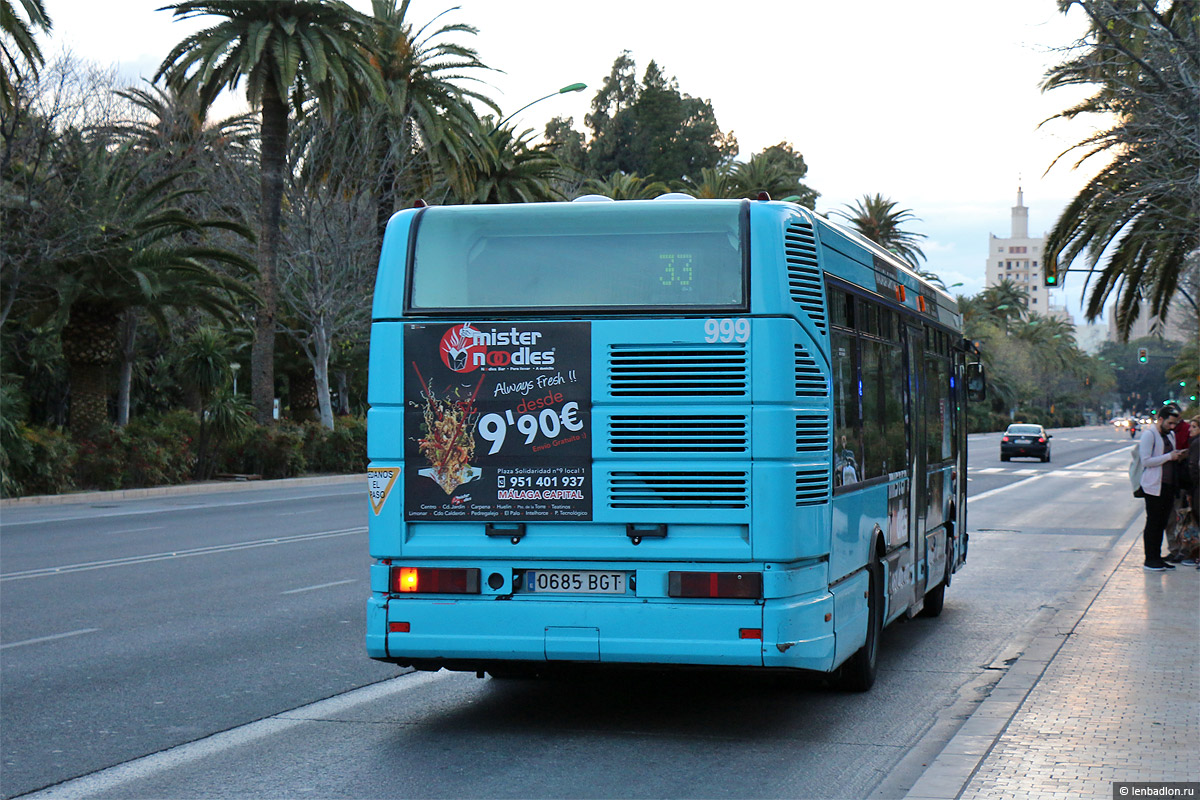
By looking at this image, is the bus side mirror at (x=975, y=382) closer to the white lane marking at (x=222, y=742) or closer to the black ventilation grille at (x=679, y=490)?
the white lane marking at (x=222, y=742)

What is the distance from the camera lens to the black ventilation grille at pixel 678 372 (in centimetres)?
670

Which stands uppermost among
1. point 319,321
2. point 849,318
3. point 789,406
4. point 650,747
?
point 319,321

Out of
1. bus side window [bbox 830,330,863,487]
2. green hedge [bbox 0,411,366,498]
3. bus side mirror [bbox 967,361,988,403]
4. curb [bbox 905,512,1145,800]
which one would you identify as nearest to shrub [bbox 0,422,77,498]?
green hedge [bbox 0,411,366,498]

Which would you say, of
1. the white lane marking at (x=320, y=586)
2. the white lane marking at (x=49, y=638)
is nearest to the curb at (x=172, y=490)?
the white lane marking at (x=320, y=586)

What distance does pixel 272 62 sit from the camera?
104 ft

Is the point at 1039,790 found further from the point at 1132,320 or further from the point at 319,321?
the point at 319,321

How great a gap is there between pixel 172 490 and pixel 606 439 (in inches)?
978

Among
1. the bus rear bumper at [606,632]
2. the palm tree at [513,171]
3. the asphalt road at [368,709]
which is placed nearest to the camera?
the asphalt road at [368,709]

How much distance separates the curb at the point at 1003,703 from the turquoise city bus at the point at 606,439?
2.57 feet

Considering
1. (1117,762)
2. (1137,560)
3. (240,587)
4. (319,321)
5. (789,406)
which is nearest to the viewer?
(1117,762)

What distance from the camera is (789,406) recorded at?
6691mm

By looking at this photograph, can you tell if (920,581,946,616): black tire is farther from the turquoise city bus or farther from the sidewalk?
the turquoise city bus

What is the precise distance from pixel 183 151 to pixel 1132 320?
28122 mm

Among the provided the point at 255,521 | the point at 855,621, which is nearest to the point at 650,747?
the point at 855,621
